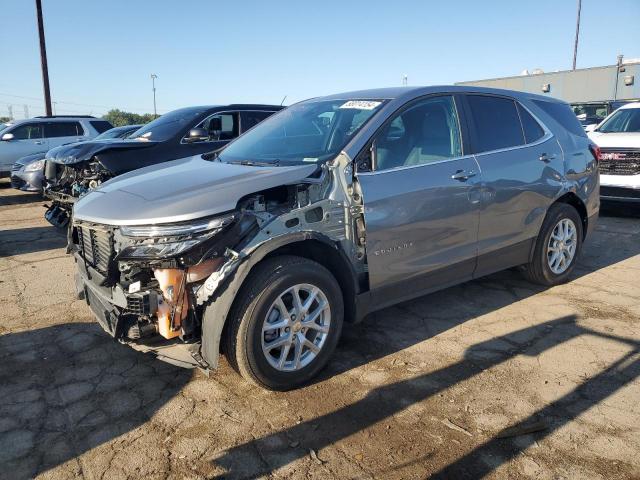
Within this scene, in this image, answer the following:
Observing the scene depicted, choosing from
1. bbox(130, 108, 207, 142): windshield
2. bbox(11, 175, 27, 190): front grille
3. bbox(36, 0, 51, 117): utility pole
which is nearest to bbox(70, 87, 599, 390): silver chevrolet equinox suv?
bbox(130, 108, 207, 142): windshield

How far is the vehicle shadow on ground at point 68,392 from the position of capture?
268 cm

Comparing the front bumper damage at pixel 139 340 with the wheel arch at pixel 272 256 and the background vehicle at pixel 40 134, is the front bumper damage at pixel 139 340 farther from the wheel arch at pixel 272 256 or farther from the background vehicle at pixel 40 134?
the background vehicle at pixel 40 134

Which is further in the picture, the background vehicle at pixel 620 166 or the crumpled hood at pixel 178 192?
the background vehicle at pixel 620 166

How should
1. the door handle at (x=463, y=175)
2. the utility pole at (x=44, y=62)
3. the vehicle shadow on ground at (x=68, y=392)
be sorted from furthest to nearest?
the utility pole at (x=44, y=62) → the door handle at (x=463, y=175) → the vehicle shadow on ground at (x=68, y=392)

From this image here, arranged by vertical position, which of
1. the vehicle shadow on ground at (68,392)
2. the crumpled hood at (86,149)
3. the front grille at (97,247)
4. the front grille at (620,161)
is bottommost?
the vehicle shadow on ground at (68,392)

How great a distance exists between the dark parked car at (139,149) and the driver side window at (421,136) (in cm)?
341

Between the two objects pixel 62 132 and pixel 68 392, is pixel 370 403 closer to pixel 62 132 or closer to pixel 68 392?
pixel 68 392

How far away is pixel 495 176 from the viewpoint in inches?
166

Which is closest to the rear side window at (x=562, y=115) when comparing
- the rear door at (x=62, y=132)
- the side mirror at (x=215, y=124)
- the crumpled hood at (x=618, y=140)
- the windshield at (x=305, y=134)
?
the windshield at (x=305, y=134)

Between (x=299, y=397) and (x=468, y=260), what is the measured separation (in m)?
1.85

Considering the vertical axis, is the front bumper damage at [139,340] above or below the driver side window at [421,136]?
below

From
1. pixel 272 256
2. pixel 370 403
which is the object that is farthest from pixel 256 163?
pixel 370 403

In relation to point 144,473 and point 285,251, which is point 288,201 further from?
point 144,473

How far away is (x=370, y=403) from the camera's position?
3.05 metres
